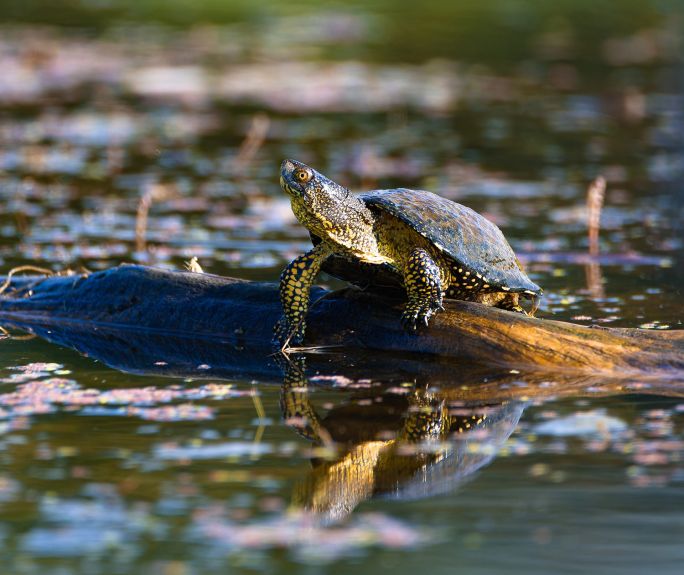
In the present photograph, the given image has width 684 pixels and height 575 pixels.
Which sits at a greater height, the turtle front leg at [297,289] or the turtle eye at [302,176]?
the turtle eye at [302,176]

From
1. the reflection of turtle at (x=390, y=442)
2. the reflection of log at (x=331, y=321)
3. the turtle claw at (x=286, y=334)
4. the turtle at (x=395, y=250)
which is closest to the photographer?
the reflection of turtle at (x=390, y=442)

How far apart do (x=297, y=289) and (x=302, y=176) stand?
1.83ft

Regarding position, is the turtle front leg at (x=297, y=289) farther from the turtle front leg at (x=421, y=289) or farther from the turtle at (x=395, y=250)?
the turtle front leg at (x=421, y=289)

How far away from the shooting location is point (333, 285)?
8148mm

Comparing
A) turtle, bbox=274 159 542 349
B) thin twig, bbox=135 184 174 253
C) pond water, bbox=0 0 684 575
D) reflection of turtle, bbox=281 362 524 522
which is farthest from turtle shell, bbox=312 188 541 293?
thin twig, bbox=135 184 174 253

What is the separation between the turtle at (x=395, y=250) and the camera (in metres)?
5.87

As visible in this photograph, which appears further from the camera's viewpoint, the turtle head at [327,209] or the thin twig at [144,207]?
the thin twig at [144,207]

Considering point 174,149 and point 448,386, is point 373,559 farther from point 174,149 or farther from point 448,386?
point 174,149

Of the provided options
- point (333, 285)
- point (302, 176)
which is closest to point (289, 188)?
point (302, 176)

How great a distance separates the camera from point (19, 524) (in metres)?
3.98

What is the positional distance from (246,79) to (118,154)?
519cm

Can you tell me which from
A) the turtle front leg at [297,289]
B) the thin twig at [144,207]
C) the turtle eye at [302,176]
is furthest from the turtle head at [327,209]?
the thin twig at [144,207]

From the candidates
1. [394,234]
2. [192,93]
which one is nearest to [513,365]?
[394,234]

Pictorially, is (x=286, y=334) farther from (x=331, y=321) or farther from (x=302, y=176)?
(x=302, y=176)
